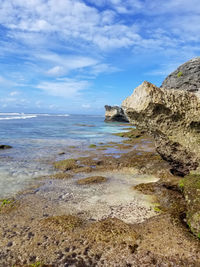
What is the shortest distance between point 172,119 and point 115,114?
77.9m

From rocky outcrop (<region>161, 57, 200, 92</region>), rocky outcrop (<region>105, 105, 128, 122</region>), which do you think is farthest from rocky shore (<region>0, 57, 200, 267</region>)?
rocky outcrop (<region>105, 105, 128, 122</region>)

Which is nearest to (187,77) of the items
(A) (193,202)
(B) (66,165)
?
(B) (66,165)

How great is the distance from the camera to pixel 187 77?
1933 cm

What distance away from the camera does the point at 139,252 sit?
18.5ft

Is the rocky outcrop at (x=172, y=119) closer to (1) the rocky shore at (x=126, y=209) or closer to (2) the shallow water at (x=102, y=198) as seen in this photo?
(1) the rocky shore at (x=126, y=209)

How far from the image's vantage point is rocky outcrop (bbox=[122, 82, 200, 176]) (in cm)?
1012

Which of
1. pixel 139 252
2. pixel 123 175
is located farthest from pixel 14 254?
pixel 123 175

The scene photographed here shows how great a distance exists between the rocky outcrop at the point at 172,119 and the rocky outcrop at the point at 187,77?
863 cm

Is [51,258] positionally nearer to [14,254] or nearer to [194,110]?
[14,254]

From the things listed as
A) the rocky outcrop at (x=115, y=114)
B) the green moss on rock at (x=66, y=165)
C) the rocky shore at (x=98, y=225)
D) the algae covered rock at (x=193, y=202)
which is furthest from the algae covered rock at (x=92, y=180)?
the rocky outcrop at (x=115, y=114)

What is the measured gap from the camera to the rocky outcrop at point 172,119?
10.1 meters

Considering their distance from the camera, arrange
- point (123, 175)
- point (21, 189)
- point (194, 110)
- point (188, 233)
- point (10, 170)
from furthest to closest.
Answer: point (10, 170), point (123, 175), point (21, 189), point (194, 110), point (188, 233)

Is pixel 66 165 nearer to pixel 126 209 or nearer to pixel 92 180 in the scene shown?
pixel 92 180

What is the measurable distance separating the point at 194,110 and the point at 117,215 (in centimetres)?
620
